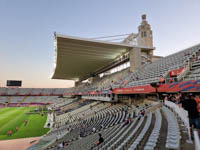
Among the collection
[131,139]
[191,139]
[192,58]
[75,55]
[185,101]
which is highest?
[75,55]

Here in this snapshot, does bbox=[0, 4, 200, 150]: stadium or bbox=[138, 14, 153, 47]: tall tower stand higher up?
bbox=[138, 14, 153, 47]: tall tower

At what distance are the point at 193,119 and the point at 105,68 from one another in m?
34.9

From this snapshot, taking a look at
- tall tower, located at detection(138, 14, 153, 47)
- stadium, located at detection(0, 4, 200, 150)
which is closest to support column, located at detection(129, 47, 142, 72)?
stadium, located at detection(0, 4, 200, 150)

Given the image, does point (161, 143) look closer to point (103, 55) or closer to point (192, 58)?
point (192, 58)

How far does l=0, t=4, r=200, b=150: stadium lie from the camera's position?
16.0 ft

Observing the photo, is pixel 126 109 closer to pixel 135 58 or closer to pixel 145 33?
pixel 135 58

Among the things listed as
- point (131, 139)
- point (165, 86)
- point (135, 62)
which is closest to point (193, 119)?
point (131, 139)

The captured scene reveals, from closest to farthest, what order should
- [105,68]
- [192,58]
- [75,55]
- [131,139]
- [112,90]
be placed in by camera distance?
[131,139] → [192,58] → [112,90] → [75,55] → [105,68]

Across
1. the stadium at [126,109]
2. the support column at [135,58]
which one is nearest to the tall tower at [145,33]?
the stadium at [126,109]

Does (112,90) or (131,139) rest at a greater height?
(112,90)

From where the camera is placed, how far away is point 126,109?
1420 cm

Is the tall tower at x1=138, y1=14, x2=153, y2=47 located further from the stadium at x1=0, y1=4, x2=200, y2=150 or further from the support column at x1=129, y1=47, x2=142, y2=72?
the support column at x1=129, y1=47, x2=142, y2=72

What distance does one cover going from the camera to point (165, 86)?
10398 mm

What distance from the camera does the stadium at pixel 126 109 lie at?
16.0ft
